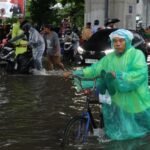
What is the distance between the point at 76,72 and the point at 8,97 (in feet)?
16.5

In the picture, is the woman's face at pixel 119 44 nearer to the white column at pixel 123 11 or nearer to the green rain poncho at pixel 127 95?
the green rain poncho at pixel 127 95

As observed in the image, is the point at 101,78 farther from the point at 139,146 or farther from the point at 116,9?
the point at 116,9

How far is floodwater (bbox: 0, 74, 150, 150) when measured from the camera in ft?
26.1

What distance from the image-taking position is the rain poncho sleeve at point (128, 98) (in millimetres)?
7520

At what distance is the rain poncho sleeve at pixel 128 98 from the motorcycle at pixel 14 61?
9.65m

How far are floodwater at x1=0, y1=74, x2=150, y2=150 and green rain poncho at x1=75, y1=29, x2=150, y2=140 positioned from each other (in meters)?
0.20

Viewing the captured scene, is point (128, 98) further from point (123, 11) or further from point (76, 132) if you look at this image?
point (123, 11)

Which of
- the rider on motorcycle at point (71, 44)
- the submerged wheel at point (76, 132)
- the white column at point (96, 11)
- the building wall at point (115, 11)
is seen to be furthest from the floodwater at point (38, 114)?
the building wall at point (115, 11)

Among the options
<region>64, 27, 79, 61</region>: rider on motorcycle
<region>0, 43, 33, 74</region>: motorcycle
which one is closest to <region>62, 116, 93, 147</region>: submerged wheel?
<region>0, 43, 33, 74</region>: motorcycle

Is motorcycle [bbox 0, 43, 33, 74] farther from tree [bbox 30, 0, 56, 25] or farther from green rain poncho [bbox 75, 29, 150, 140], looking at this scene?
tree [bbox 30, 0, 56, 25]

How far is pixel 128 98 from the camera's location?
25.2 ft

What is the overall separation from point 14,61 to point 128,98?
10.1m

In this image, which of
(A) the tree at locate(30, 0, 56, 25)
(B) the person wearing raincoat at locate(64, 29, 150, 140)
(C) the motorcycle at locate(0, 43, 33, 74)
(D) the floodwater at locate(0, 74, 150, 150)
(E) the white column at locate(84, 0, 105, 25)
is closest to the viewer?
(B) the person wearing raincoat at locate(64, 29, 150, 140)

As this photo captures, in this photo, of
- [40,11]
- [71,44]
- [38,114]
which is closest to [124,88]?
[38,114]
